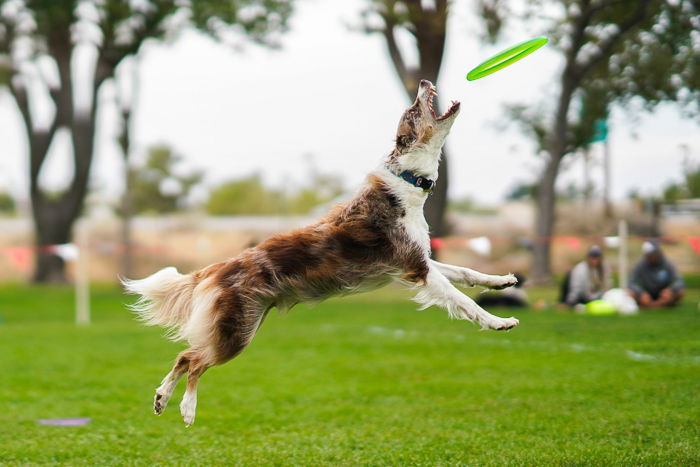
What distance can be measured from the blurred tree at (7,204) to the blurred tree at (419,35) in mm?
59410

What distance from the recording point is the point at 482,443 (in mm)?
5984

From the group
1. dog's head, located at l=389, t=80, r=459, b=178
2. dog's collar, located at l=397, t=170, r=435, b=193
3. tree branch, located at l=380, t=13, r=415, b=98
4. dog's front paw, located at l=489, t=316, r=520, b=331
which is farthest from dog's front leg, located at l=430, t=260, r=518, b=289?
tree branch, located at l=380, t=13, r=415, b=98

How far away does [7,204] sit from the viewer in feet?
240

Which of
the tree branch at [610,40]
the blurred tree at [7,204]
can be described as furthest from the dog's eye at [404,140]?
the blurred tree at [7,204]

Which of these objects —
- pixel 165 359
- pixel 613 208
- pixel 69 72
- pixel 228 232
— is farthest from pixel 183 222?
pixel 165 359

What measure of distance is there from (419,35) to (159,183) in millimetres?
54249

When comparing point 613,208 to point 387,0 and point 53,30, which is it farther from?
point 53,30

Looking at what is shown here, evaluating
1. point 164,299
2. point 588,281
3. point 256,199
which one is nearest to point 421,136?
point 164,299

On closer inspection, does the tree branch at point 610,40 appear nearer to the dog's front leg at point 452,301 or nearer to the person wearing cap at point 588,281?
the person wearing cap at point 588,281

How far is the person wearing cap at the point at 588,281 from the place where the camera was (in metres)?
14.5

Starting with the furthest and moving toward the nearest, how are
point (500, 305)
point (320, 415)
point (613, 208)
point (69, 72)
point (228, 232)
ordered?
1. point (228, 232)
2. point (613, 208)
3. point (69, 72)
4. point (500, 305)
5. point (320, 415)

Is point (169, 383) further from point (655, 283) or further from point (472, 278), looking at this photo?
point (655, 283)

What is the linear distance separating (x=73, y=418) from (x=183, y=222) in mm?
36360

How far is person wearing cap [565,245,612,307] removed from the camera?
14539 millimetres
